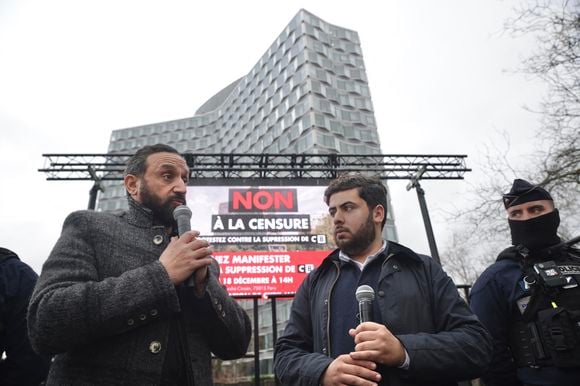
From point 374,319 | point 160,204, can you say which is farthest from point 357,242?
Answer: point 160,204

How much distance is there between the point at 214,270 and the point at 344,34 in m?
40.9

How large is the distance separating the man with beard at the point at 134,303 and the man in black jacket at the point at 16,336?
552 millimetres

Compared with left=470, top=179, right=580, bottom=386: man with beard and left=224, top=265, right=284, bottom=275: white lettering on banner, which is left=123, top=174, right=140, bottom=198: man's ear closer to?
left=470, top=179, right=580, bottom=386: man with beard

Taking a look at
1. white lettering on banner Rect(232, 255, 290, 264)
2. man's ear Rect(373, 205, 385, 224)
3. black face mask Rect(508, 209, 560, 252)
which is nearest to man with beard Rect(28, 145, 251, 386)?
man's ear Rect(373, 205, 385, 224)

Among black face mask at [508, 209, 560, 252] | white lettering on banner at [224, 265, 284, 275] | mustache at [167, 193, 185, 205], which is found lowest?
black face mask at [508, 209, 560, 252]

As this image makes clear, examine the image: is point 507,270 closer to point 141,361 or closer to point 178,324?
point 178,324

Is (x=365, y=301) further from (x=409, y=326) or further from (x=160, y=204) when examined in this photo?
(x=160, y=204)

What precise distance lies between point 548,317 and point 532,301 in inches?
5.3

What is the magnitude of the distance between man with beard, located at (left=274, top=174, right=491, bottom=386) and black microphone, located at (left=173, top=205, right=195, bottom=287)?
2.23ft

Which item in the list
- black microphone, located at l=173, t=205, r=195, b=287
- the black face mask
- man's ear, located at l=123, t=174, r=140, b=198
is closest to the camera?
black microphone, located at l=173, t=205, r=195, b=287

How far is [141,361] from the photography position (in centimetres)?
153

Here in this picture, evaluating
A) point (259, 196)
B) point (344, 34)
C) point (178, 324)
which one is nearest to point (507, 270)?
point (178, 324)

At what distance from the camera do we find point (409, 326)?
180 centimetres

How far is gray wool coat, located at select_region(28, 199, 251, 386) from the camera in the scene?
1.45 m
